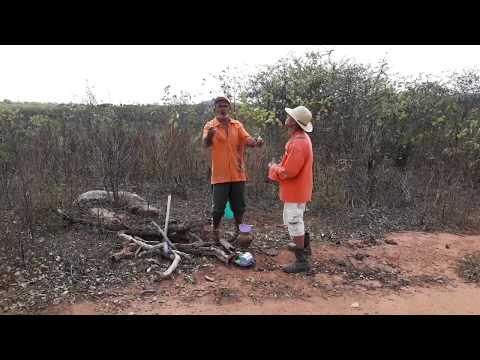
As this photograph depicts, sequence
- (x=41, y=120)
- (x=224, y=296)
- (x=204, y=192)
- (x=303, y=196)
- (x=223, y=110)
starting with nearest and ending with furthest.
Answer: (x=224, y=296) < (x=303, y=196) < (x=223, y=110) < (x=204, y=192) < (x=41, y=120)

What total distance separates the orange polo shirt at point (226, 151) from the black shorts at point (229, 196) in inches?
3.1

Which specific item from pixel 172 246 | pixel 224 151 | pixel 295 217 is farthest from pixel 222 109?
pixel 172 246

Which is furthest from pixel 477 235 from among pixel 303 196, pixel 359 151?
pixel 303 196

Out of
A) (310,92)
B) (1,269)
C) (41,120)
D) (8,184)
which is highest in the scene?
(310,92)

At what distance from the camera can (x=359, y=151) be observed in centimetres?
688

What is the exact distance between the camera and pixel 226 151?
4117mm

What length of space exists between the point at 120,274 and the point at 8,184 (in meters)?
2.68

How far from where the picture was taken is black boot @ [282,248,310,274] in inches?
159

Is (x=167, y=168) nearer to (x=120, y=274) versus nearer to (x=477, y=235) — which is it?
(x=120, y=274)

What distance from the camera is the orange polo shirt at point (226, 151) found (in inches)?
162

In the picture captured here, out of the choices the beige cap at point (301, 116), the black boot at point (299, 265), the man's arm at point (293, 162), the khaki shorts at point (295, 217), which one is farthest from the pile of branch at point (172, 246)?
the beige cap at point (301, 116)

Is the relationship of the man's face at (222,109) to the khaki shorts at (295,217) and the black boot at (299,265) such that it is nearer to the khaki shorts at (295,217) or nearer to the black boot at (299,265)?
the khaki shorts at (295,217)

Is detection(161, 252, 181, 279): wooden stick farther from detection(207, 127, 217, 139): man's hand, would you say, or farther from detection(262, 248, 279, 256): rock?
detection(207, 127, 217, 139): man's hand

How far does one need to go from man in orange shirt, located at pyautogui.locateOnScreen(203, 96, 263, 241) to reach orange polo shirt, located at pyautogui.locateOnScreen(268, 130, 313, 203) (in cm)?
49
